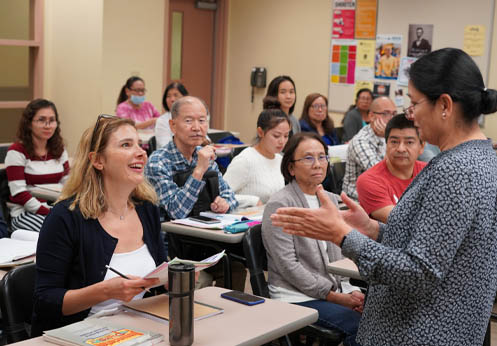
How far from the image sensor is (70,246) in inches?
88.0

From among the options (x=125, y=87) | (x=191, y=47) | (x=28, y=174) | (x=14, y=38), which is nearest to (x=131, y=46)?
(x=125, y=87)

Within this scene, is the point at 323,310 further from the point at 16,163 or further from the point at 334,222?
the point at 16,163

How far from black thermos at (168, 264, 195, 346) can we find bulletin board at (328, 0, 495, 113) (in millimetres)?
6080

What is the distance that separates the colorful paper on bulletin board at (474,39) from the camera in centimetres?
720

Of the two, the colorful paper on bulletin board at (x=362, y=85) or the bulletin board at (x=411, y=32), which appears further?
the colorful paper on bulletin board at (x=362, y=85)

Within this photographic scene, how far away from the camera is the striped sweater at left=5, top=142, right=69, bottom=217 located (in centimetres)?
459

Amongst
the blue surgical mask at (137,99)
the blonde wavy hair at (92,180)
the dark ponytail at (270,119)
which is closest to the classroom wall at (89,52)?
the blue surgical mask at (137,99)

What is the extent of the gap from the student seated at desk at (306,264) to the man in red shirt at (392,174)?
1.49 ft

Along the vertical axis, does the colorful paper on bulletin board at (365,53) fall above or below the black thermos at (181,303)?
above

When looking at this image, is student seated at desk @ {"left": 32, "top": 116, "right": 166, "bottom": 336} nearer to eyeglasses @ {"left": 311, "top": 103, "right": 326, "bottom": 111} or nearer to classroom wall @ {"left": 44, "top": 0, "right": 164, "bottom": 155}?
eyeglasses @ {"left": 311, "top": 103, "right": 326, "bottom": 111}

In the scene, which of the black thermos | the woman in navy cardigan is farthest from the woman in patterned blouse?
the woman in navy cardigan

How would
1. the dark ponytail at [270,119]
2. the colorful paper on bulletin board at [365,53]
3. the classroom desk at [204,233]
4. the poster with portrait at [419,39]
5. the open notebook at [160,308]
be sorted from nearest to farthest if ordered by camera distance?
1. the open notebook at [160,308]
2. the classroom desk at [204,233]
3. the dark ponytail at [270,119]
4. the poster with portrait at [419,39]
5. the colorful paper on bulletin board at [365,53]

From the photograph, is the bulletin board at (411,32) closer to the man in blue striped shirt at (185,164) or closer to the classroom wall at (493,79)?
the classroom wall at (493,79)

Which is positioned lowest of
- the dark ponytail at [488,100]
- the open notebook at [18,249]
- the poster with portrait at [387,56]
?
the open notebook at [18,249]
